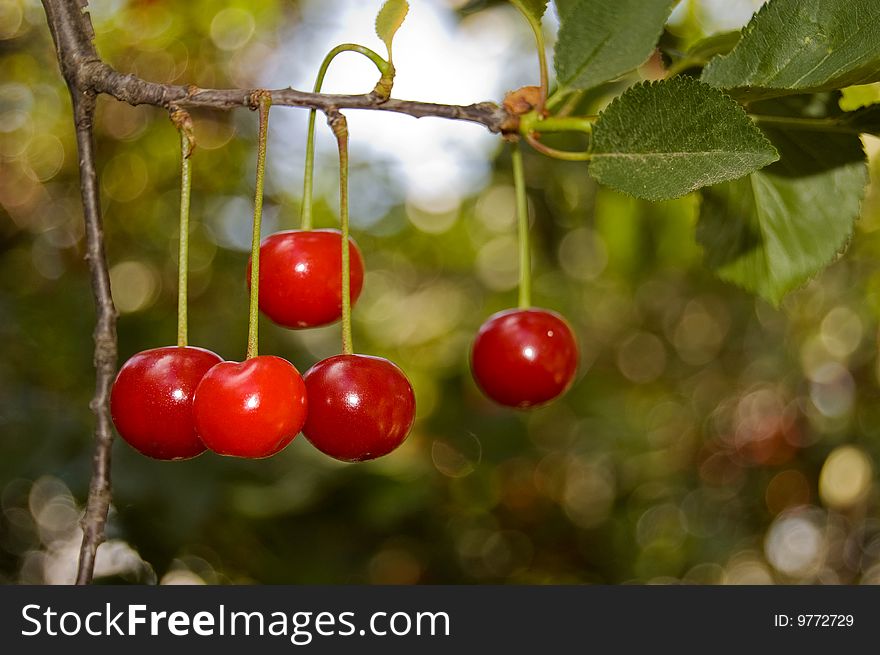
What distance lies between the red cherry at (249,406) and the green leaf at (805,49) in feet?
2.69

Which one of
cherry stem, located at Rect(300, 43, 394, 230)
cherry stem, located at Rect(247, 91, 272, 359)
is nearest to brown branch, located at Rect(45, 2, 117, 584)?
cherry stem, located at Rect(247, 91, 272, 359)

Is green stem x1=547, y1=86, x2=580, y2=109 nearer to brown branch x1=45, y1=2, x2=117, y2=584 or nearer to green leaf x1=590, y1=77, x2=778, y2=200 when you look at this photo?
green leaf x1=590, y1=77, x2=778, y2=200

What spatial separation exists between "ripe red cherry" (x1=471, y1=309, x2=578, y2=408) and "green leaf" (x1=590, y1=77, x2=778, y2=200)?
537 mm

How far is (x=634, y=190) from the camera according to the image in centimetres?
132

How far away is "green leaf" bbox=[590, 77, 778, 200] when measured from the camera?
1.19 meters

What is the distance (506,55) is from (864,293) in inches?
89.6

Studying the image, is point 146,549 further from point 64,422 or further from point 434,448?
point 434,448

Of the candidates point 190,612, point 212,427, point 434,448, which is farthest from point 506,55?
point 212,427

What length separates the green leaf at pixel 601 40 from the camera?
5.23 feet

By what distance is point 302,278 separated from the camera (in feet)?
5.24

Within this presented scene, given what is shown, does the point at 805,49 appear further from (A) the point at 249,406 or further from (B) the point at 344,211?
(A) the point at 249,406

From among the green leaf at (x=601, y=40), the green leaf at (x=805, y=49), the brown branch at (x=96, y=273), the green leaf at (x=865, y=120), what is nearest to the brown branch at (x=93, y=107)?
the brown branch at (x=96, y=273)

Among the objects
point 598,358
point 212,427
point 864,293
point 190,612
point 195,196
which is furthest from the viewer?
point 598,358

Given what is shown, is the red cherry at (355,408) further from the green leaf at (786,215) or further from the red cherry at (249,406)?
the green leaf at (786,215)
